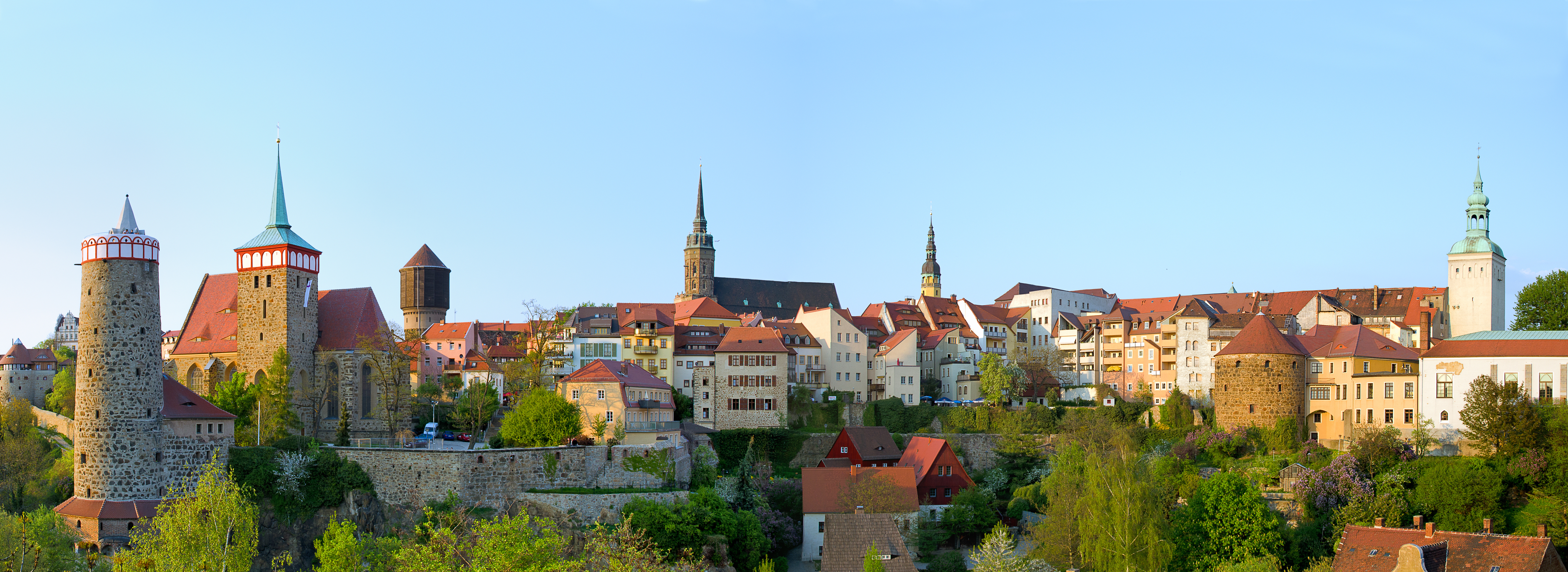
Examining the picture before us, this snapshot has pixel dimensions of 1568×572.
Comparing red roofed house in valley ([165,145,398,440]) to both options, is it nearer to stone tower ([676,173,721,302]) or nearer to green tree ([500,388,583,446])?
green tree ([500,388,583,446])

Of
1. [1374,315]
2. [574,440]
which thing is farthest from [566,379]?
[1374,315]

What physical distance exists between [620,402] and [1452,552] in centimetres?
3422

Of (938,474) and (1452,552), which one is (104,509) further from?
(1452,552)

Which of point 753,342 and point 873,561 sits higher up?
point 753,342

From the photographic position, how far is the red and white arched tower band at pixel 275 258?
180 feet

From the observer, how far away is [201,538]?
28.2 m

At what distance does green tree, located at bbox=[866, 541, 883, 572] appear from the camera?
4281 centimetres

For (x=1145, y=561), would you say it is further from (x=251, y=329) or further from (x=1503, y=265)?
(x=1503, y=265)

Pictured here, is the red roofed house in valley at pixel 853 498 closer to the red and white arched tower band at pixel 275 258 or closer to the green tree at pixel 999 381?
the green tree at pixel 999 381

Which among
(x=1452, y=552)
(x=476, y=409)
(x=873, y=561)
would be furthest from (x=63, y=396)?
(x=1452, y=552)

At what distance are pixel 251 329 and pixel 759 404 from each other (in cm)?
2607

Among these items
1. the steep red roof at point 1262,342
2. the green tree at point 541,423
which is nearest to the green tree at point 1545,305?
the steep red roof at point 1262,342

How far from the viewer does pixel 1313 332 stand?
2576 inches

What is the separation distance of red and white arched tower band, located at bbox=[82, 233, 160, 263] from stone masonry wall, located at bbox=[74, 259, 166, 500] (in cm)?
18
